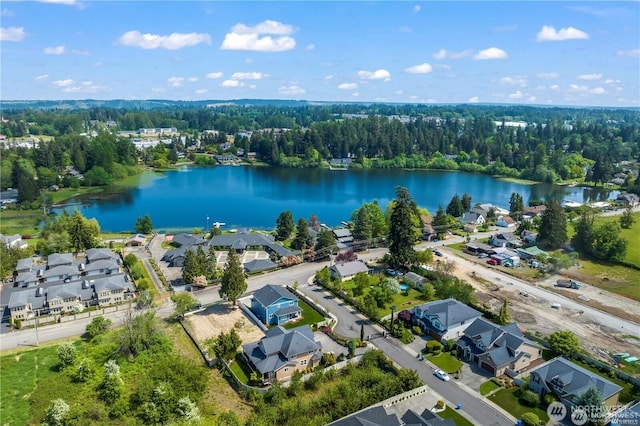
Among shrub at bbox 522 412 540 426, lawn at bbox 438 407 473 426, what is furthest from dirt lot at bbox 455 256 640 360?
lawn at bbox 438 407 473 426

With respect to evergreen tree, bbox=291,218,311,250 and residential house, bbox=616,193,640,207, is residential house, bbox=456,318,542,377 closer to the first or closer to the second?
evergreen tree, bbox=291,218,311,250

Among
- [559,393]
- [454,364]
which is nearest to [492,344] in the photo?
[454,364]

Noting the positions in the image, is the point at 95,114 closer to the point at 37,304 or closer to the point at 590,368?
the point at 37,304

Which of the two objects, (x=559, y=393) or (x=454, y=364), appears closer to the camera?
(x=559, y=393)

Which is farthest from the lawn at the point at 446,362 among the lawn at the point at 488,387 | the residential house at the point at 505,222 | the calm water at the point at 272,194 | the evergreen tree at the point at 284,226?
the calm water at the point at 272,194

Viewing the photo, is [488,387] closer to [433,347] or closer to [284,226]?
[433,347]
